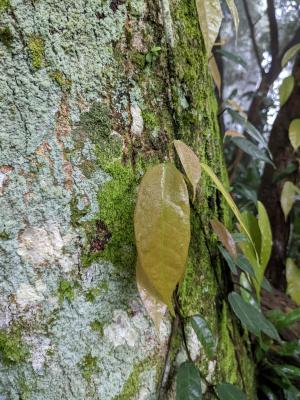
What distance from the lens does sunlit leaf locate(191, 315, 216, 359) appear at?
0.52 m

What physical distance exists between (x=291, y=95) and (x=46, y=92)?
1.22m

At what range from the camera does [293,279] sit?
4.28ft

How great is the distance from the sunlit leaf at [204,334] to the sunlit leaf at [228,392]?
2.4 inches

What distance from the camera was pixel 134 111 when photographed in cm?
48

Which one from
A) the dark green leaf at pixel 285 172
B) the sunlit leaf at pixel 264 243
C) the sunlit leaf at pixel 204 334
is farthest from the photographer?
the dark green leaf at pixel 285 172

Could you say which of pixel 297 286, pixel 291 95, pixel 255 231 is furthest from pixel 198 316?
pixel 291 95

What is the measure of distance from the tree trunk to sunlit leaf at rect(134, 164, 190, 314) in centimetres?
7

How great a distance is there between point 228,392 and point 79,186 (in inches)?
14.1

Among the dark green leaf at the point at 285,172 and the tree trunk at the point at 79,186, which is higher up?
the tree trunk at the point at 79,186

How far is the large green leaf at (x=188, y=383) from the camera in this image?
18.7 inches

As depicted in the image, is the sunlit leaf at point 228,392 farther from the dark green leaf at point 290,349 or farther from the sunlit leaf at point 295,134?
the sunlit leaf at point 295,134

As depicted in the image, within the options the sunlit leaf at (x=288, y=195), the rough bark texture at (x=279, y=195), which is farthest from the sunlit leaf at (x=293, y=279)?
the sunlit leaf at (x=288, y=195)

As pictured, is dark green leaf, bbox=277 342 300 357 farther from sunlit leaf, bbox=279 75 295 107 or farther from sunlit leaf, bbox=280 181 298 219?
sunlit leaf, bbox=279 75 295 107

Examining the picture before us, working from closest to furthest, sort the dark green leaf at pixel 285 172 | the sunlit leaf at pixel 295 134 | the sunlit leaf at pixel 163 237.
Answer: the sunlit leaf at pixel 163 237 → the sunlit leaf at pixel 295 134 → the dark green leaf at pixel 285 172
